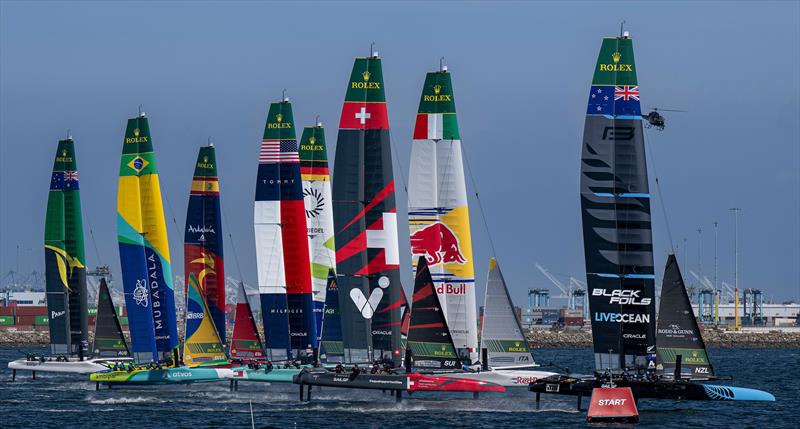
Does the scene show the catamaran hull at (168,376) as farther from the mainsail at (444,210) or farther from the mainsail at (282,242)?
the mainsail at (444,210)

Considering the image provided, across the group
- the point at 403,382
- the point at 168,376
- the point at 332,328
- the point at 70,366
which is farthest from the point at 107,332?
the point at 403,382

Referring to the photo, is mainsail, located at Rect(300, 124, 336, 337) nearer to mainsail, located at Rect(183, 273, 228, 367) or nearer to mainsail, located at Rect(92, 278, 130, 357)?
mainsail, located at Rect(183, 273, 228, 367)

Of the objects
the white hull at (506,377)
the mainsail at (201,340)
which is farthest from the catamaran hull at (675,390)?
the mainsail at (201,340)

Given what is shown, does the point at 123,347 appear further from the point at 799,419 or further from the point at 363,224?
A: the point at 799,419

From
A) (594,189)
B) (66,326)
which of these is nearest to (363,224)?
(594,189)

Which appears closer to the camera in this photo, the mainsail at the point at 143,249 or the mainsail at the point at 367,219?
the mainsail at the point at 367,219

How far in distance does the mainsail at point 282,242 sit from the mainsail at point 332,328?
4227mm

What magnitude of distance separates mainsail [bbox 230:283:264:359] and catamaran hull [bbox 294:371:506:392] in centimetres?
909

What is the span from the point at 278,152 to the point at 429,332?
13351 mm

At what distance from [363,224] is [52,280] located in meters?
23.3

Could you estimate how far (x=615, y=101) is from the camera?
4666 cm

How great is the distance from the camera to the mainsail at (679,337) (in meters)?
46.2

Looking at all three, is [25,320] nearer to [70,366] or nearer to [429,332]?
[70,366]

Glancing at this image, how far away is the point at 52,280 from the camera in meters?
69.6
